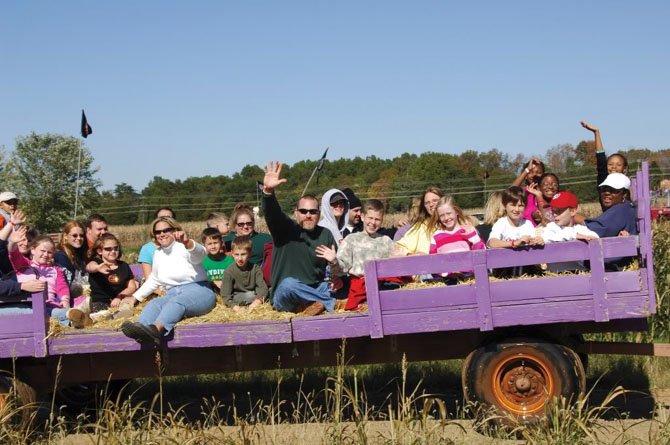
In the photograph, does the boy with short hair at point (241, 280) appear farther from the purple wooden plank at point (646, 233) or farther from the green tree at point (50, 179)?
the green tree at point (50, 179)

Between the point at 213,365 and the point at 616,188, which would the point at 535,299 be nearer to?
the point at 616,188

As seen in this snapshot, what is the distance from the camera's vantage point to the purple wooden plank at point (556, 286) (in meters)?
5.66

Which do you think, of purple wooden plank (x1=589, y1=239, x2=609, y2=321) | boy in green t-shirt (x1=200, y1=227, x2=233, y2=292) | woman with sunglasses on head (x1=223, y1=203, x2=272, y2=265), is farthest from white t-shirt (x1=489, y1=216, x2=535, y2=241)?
boy in green t-shirt (x1=200, y1=227, x2=233, y2=292)

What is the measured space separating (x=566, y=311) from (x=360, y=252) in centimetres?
169

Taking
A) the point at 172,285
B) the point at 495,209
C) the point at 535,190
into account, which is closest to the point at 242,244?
the point at 172,285

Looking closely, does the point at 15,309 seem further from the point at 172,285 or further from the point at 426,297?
the point at 426,297

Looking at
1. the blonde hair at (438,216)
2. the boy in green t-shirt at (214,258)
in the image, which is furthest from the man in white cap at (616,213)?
the boy in green t-shirt at (214,258)

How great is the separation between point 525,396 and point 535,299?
2.39ft

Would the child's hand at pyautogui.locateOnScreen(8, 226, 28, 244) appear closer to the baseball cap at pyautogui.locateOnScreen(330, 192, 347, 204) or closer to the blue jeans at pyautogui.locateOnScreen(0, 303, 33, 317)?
the blue jeans at pyautogui.locateOnScreen(0, 303, 33, 317)

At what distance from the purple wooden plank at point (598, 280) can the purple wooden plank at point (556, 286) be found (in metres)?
0.03

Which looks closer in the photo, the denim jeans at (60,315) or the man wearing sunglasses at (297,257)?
the man wearing sunglasses at (297,257)

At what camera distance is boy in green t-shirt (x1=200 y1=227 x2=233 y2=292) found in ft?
25.0

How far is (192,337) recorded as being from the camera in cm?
601

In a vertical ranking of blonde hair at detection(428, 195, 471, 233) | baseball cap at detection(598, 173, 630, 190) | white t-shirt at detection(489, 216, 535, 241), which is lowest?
white t-shirt at detection(489, 216, 535, 241)
